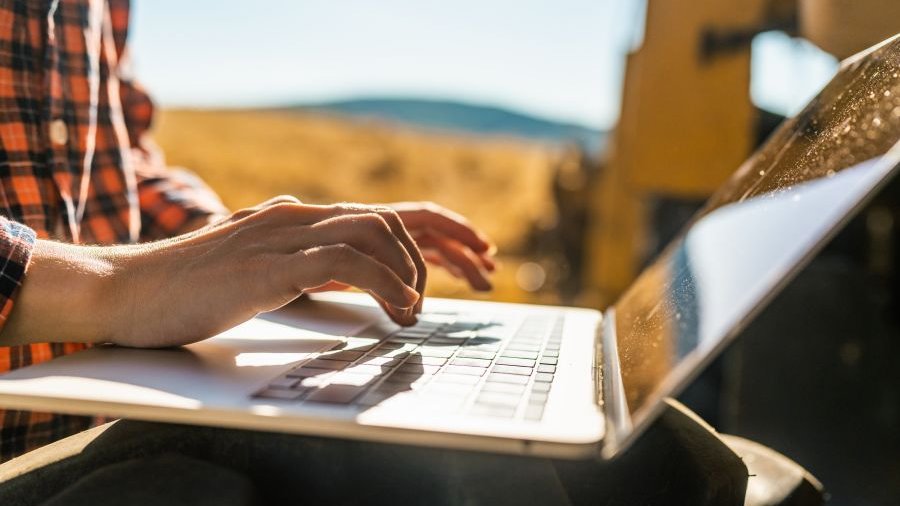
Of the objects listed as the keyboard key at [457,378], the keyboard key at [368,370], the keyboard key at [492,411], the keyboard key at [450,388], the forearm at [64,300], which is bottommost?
the keyboard key at [457,378]

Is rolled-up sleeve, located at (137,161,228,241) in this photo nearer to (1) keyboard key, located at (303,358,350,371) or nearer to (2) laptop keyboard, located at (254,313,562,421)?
(2) laptop keyboard, located at (254,313,562,421)

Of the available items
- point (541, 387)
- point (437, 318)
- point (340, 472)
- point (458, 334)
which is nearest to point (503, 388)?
A: point (541, 387)

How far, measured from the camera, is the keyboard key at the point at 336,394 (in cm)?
48

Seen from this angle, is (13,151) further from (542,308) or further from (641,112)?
(641,112)

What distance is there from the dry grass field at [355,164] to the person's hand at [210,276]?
6240 millimetres

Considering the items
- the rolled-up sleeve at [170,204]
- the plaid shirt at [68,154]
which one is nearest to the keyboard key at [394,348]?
the plaid shirt at [68,154]

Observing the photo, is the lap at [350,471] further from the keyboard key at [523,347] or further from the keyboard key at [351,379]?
the keyboard key at [523,347]

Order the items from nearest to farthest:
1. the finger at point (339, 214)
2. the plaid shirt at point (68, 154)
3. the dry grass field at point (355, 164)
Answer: the finger at point (339, 214) → the plaid shirt at point (68, 154) → the dry grass field at point (355, 164)

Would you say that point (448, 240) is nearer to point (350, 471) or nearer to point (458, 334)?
point (458, 334)

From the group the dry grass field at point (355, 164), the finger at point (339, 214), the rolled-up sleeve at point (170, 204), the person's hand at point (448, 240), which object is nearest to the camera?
the finger at point (339, 214)

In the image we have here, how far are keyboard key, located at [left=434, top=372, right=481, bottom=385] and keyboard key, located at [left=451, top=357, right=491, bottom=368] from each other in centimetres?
4

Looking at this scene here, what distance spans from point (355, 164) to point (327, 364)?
37.7 ft

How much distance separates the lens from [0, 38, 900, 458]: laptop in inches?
16.9

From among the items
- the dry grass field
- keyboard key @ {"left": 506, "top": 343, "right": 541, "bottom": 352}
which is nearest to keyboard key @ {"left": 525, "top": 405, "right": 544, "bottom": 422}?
keyboard key @ {"left": 506, "top": 343, "right": 541, "bottom": 352}
